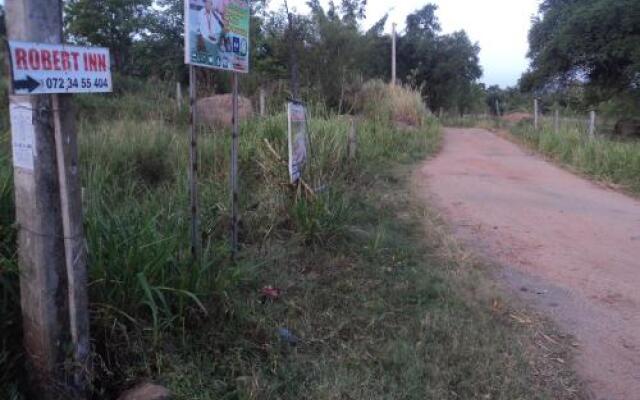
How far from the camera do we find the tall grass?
9.27 m

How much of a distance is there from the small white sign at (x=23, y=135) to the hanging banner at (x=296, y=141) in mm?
2656

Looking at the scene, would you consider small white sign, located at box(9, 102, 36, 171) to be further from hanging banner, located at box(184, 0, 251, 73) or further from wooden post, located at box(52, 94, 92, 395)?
hanging banner, located at box(184, 0, 251, 73)

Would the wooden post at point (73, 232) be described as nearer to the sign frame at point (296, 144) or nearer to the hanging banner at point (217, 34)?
the hanging banner at point (217, 34)

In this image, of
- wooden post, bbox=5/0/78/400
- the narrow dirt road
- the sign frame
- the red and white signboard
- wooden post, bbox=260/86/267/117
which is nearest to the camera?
the red and white signboard

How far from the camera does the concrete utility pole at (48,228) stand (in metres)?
2.13

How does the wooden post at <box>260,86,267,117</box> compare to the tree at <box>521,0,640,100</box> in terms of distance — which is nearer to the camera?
the wooden post at <box>260,86,267,117</box>

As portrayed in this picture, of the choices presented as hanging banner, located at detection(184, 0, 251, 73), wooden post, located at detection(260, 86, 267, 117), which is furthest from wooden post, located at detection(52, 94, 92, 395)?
wooden post, located at detection(260, 86, 267, 117)

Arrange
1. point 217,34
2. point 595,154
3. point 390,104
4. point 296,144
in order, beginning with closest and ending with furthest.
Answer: point 217,34, point 296,144, point 595,154, point 390,104

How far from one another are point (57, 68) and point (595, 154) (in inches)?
412

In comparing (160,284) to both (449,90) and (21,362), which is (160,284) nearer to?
(21,362)

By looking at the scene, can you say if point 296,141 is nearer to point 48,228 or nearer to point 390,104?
point 48,228

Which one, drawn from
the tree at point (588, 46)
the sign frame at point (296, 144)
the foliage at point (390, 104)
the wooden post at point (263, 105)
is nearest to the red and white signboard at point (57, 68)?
the sign frame at point (296, 144)

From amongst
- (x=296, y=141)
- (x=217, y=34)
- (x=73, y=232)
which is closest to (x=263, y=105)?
(x=296, y=141)

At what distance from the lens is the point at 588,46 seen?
73.1 feet
